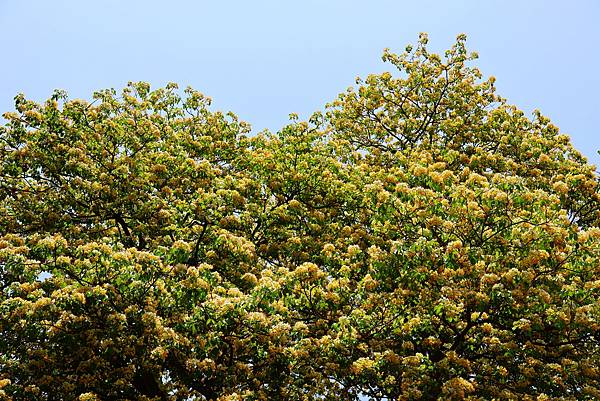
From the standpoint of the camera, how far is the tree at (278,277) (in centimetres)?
1164

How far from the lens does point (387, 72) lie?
2239cm

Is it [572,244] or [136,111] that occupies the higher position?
[136,111]

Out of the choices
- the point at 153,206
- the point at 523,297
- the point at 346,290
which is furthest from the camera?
the point at 153,206

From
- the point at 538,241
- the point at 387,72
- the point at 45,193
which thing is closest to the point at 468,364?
the point at 538,241

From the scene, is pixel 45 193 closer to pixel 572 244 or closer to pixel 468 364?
pixel 468 364

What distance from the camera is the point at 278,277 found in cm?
1296

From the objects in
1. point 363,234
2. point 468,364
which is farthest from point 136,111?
point 468,364

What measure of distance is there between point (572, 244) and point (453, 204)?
2510 millimetres

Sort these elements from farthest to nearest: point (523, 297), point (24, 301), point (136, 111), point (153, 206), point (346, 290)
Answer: point (136, 111) < point (153, 206) < point (346, 290) < point (523, 297) < point (24, 301)

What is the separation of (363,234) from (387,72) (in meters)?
9.03

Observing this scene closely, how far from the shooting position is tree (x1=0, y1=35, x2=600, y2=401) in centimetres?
1164

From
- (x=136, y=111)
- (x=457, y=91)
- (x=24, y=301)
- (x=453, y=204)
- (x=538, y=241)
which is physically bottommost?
(x=24, y=301)

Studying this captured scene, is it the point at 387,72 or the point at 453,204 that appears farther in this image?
the point at 387,72

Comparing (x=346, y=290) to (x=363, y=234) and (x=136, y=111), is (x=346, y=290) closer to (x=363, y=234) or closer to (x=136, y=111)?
(x=363, y=234)
